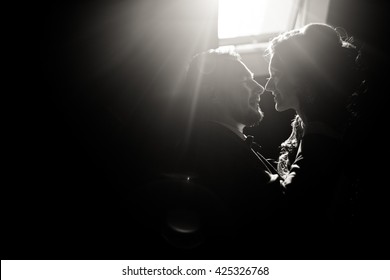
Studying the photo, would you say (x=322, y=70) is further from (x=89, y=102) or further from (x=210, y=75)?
(x=89, y=102)

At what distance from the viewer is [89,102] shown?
1988mm

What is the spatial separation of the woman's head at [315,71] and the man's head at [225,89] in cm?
16

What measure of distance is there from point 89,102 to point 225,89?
1104mm

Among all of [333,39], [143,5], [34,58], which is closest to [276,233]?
[333,39]

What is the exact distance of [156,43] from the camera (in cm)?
197

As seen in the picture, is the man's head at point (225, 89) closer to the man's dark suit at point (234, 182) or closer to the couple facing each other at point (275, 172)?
the couple facing each other at point (275, 172)

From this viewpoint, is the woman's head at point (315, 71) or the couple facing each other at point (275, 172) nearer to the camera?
the couple facing each other at point (275, 172)

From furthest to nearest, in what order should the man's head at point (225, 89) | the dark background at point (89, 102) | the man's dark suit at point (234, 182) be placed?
the dark background at point (89, 102) < the man's head at point (225, 89) < the man's dark suit at point (234, 182)

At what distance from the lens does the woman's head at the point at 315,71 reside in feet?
4.09

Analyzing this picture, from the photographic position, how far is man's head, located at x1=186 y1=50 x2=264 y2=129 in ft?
4.48

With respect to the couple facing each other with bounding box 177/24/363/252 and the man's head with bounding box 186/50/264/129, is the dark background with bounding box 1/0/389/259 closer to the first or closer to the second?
the man's head with bounding box 186/50/264/129

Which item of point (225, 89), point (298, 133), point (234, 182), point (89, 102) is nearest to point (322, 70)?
point (298, 133)

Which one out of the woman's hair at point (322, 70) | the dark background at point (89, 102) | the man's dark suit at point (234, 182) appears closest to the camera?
the man's dark suit at point (234, 182)

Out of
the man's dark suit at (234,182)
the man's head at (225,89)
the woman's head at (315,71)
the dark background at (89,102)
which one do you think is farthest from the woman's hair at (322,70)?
the dark background at (89,102)
